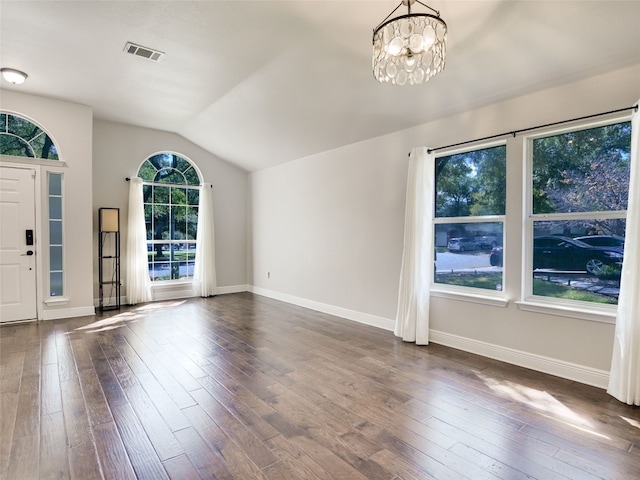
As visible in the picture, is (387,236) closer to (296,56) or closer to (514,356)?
(514,356)

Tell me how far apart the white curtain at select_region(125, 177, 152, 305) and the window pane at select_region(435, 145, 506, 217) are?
16.0ft

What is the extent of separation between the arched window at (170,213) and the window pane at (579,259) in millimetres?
5839

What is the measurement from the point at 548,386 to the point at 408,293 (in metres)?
1.59

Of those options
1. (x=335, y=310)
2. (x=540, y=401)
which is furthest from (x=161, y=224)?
(x=540, y=401)

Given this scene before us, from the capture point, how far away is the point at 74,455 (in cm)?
193

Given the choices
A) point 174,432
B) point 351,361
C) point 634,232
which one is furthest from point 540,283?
point 174,432

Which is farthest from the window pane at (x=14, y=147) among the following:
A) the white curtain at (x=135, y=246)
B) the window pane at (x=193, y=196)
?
the window pane at (x=193, y=196)

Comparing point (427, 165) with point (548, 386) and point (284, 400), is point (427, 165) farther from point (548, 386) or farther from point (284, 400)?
point (284, 400)

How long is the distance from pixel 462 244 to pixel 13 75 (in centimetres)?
555

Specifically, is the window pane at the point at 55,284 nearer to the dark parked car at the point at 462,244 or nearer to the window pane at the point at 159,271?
the window pane at the point at 159,271

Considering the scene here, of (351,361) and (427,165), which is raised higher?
(427,165)

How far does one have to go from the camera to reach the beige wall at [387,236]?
116 inches

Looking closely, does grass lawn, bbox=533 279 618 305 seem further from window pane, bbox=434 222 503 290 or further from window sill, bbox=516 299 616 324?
window pane, bbox=434 222 503 290

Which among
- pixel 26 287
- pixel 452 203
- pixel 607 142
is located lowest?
pixel 26 287
